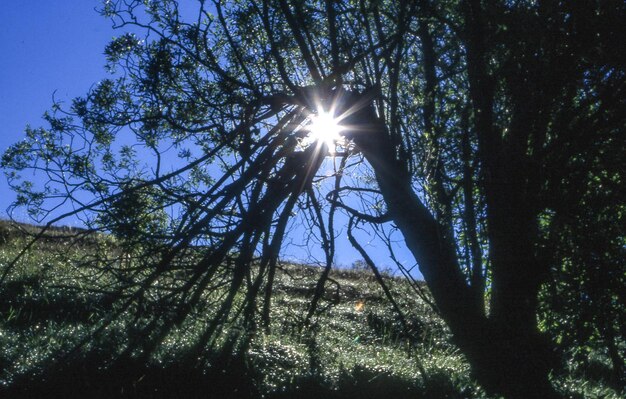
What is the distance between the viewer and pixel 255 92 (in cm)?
808

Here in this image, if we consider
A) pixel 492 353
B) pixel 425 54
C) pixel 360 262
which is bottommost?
pixel 492 353

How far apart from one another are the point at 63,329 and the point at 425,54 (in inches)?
217

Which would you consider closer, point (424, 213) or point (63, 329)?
point (63, 329)

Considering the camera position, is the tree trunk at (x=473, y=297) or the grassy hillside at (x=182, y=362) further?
the tree trunk at (x=473, y=297)

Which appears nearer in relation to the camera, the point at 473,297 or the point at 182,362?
the point at 182,362

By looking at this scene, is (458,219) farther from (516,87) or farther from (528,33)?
A: (528,33)

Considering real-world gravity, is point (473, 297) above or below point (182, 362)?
above

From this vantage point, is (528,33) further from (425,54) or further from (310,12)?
(310,12)

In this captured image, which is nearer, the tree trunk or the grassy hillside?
the grassy hillside

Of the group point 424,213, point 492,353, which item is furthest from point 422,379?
point 424,213

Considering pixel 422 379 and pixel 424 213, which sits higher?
pixel 424 213

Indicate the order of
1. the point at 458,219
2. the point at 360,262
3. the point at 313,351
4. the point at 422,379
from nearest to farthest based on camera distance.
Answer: the point at 422,379
the point at 313,351
the point at 458,219
the point at 360,262

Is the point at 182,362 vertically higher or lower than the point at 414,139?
lower

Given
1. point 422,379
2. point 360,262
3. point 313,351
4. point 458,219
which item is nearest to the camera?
point 422,379
